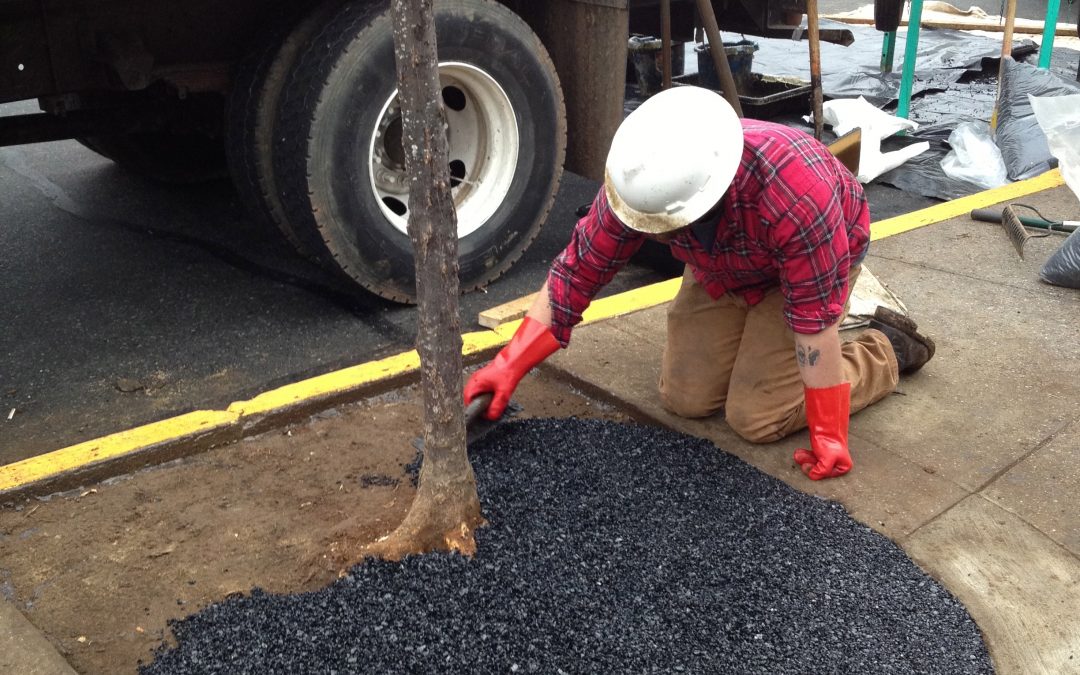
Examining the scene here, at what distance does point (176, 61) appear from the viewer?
421cm

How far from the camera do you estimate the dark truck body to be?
388cm

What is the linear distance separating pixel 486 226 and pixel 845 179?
6.18 ft

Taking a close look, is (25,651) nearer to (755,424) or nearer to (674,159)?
(674,159)

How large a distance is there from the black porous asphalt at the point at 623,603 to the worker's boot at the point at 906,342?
0.95 meters

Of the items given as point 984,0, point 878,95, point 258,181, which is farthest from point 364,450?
point 984,0

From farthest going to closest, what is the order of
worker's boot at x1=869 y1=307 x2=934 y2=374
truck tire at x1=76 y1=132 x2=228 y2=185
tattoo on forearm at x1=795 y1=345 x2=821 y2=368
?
truck tire at x1=76 y1=132 x2=228 y2=185 → worker's boot at x1=869 y1=307 x2=934 y2=374 → tattoo on forearm at x1=795 y1=345 x2=821 y2=368

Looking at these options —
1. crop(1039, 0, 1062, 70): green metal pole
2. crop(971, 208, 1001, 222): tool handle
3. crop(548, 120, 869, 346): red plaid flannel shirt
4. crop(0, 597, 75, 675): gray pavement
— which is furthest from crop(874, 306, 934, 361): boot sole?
crop(1039, 0, 1062, 70): green metal pole

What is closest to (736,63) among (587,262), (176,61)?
(176,61)

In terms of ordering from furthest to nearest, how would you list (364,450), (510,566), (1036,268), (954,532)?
(1036,268) < (364,450) < (954,532) < (510,566)

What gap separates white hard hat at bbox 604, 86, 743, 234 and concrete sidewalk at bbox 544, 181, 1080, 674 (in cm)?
101

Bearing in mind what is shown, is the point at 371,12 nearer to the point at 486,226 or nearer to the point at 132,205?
the point at 486,226

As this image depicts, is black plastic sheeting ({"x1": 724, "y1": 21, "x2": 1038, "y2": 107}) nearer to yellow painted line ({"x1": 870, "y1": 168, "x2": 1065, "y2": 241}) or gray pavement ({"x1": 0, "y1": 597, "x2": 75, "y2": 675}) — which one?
yellow painted line ({"x1": 870, "y1": 168, "x2": 1065, "y2": 241})

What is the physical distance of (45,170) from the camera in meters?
6.62

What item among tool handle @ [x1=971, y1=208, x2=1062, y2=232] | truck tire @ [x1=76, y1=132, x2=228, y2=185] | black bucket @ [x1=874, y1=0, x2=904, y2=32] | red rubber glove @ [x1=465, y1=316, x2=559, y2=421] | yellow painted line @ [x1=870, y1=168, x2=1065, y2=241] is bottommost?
yellow painted line @ [x1=870, y1=168, x2=1065, y2=241]
